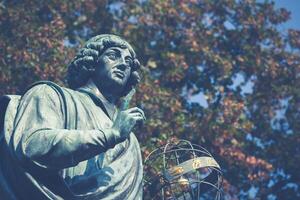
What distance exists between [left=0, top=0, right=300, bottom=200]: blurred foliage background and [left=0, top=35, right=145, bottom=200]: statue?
7.41 meters

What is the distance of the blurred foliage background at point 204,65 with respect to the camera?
50.0 ft

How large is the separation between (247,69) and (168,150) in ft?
34.4

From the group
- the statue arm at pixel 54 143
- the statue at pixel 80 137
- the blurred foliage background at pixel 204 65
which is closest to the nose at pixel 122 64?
the statue at pixel 80 137

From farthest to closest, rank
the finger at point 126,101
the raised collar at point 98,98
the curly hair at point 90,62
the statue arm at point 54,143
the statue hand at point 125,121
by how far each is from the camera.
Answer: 1. the curly hair at point 90,62
2. the raised collar at point 98,98
3. the finger at point 126,101
4. the statue hand at point 125,121
5. the statue arm at point 54,143

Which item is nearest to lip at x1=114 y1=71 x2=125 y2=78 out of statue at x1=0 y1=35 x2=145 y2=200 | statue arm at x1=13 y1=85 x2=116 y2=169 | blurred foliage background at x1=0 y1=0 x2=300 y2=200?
statue at x1=0 y1=35 x2=145 y2=200

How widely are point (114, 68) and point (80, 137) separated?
3.31 ft

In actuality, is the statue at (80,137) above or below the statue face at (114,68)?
below

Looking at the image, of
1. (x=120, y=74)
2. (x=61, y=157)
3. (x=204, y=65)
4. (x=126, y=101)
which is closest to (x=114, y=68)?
(x=120, y=74)

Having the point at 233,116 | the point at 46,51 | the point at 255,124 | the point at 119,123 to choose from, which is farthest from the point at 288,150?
the point at 119,123

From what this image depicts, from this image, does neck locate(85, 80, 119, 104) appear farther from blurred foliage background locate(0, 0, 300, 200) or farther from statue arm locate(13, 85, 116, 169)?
blurred foliage background locate(0, 0, 300, 200)

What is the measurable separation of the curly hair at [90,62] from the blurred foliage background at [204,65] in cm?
729

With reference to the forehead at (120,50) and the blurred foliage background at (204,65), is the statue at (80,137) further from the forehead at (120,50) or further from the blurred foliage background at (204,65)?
the blurred foliage background at (204,65)

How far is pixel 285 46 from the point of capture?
18.3 meters

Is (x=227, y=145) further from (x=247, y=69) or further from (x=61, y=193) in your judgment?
(x=61, y=193)
